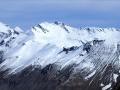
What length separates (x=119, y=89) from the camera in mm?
→ 123250
